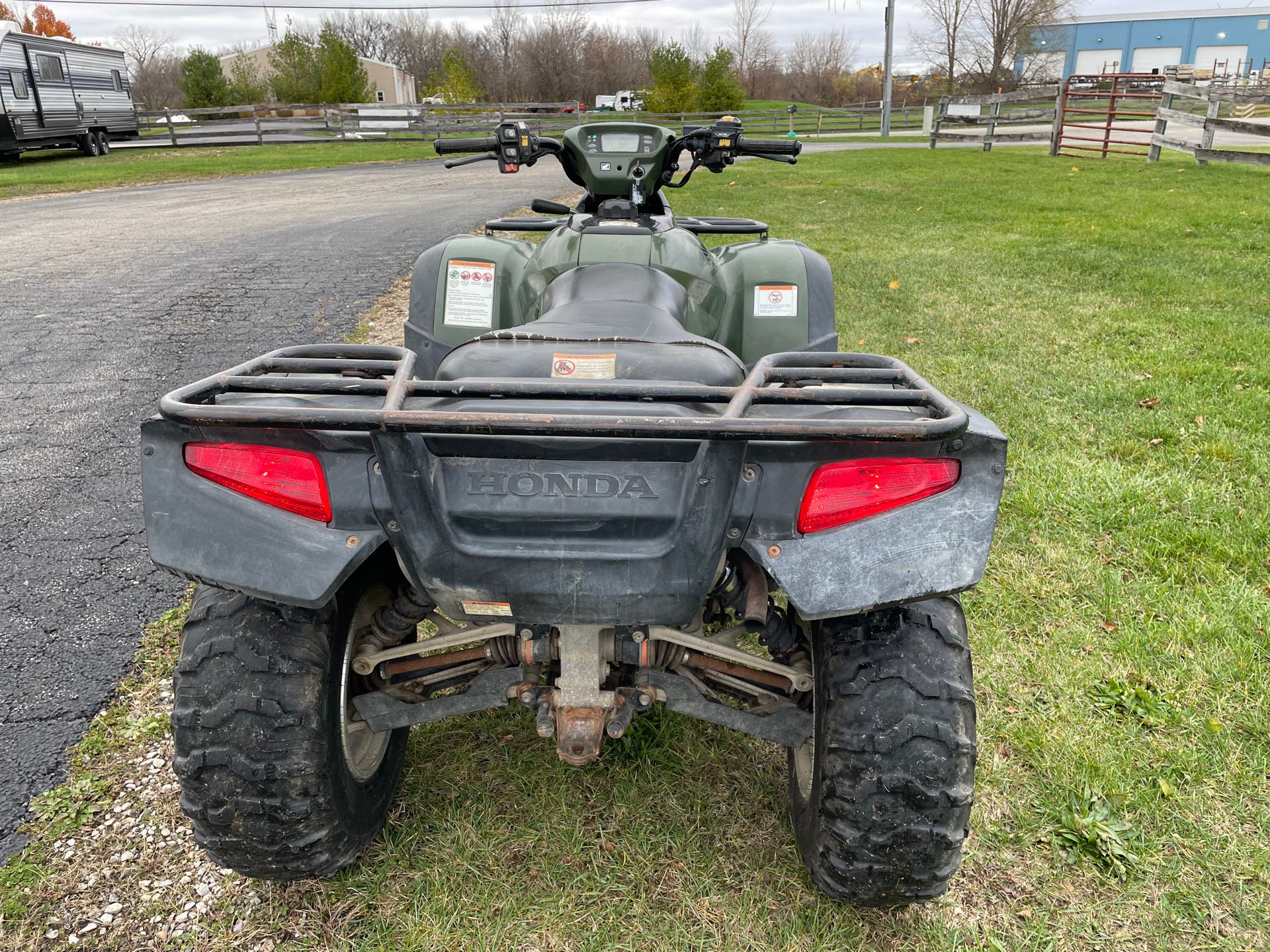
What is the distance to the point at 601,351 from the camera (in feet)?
6.11

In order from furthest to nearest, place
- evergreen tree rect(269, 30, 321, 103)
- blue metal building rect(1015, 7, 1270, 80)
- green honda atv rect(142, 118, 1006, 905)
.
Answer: blue metal building rect(1015, 7, 1270, 80)
evergreen tree rect(269, 30, 321, 103)
green honda atv rect(142, 118, 1006, 905)

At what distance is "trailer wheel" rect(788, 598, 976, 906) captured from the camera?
1730 mm

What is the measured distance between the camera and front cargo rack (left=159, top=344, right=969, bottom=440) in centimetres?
141

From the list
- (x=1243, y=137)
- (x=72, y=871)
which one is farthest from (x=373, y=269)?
(x=1243, y=137)

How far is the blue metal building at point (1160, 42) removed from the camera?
6538cm

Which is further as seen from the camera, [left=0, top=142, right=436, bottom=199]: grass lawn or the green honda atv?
[left=0, top=142, right=436, bottom=199]: grass lawn

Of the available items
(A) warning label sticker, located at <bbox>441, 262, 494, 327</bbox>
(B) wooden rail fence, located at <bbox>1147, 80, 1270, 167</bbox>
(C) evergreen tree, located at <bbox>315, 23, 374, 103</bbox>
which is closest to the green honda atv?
(A) warning label sticker, located at <bbox>441, 262, 494, 327</bbox>

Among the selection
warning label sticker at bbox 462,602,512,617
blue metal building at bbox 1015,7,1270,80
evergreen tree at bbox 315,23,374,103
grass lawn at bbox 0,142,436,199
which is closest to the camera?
warning label sticker at bbox 462,602,512,617

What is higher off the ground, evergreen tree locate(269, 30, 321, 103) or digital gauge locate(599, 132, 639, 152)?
evergreen tree locate(269, 30, 321, 103)

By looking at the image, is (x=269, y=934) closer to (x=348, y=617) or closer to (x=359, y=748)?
(x=359, y=748)

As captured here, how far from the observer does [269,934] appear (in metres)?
1.97

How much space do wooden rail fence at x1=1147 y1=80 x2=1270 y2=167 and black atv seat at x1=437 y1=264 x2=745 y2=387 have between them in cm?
1683

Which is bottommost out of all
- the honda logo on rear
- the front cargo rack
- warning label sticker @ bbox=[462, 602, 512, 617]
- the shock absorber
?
the shock absorber

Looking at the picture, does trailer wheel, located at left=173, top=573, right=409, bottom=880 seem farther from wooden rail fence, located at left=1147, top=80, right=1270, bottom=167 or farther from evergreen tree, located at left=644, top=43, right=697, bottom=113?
evergreen tree, located at left=644, top=43, right=697, bottom=113
